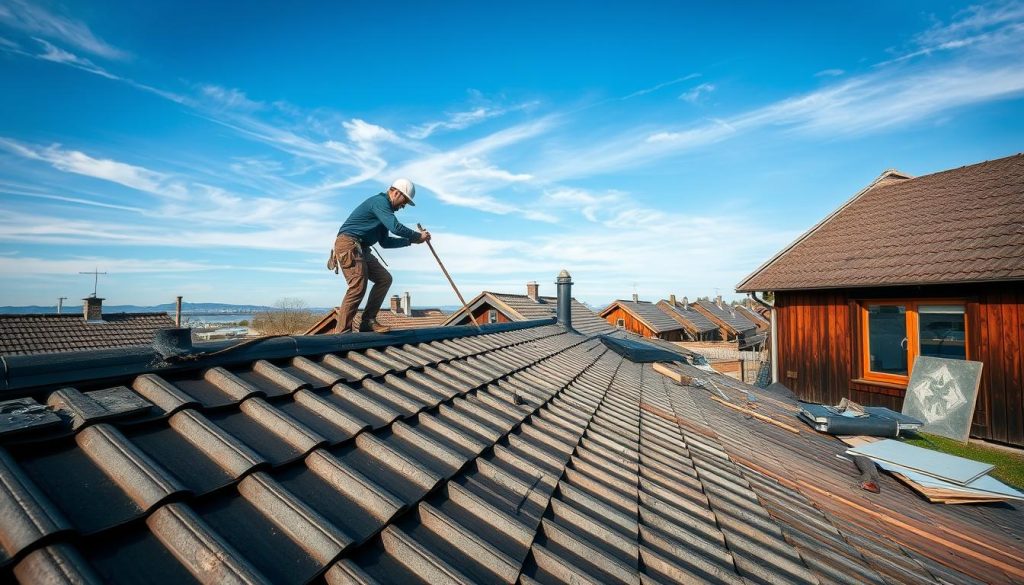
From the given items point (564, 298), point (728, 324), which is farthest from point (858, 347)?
point (728, 324)

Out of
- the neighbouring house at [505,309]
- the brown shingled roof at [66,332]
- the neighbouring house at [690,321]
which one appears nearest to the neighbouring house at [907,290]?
the neighbouring house at [505,309]

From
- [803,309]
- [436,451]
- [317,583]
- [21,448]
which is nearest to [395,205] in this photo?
[436,451]

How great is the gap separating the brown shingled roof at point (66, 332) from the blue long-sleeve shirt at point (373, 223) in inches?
554

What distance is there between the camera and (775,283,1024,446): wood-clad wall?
8.29 metres

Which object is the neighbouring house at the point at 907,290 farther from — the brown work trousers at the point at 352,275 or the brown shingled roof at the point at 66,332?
the brown shingled roof at the point at 66,332

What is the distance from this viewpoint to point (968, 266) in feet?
28.4

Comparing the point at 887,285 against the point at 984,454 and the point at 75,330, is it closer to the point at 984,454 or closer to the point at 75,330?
the point at 984,454

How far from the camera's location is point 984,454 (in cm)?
827

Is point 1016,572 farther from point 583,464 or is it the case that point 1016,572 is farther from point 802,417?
point 802,417

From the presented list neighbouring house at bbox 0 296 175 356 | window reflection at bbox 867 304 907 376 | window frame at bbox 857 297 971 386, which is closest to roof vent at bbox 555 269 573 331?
window frame at bbox 857 297 971 386

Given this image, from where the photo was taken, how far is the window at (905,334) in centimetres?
933

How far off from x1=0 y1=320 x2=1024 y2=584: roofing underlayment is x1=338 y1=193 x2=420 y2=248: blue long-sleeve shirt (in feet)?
5.35

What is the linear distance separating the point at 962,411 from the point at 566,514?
1113 centimetres

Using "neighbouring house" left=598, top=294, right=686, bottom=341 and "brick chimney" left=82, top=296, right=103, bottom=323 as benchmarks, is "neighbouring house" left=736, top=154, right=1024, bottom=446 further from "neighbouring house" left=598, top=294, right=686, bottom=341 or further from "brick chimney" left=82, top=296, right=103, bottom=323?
"brick chimney" left=82, top=296, right=103, bottom=323
